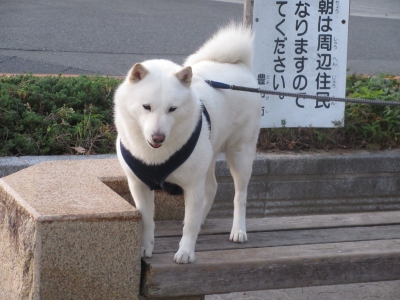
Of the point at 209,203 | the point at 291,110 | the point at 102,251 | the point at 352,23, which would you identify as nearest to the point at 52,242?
the point at 102,251

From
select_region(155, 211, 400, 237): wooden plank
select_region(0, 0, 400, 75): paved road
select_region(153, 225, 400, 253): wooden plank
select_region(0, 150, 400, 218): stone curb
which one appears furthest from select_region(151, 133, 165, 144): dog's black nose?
select_region(0, 0, 400, 75): paved road

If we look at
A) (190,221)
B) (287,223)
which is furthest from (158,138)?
(287,223)

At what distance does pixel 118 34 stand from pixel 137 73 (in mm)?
8385

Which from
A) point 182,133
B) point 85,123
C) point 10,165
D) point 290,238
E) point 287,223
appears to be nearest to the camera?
point 182,133

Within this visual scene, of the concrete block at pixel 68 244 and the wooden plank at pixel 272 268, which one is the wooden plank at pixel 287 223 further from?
the concrete block at pixel 68 244

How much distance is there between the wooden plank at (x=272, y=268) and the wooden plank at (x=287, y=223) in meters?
0.33

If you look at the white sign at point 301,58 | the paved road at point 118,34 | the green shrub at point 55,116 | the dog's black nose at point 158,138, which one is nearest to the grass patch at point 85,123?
the green shrub at point 55,116

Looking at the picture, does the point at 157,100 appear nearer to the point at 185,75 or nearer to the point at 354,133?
the point at 185,75

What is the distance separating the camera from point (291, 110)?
5.45m

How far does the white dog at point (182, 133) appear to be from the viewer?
107 inches

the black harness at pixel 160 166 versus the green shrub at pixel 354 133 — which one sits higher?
the black harness at pixel 160 166

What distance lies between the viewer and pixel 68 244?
273cm

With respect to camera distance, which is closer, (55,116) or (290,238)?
(290,238)

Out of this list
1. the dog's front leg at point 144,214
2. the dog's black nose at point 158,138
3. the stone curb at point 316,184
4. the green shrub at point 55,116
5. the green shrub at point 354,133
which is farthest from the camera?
the green shrub at point 354,133
